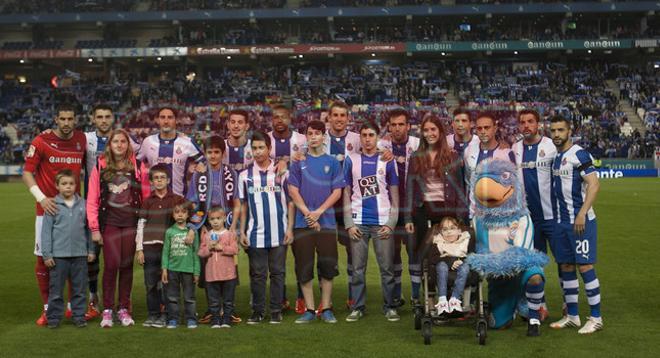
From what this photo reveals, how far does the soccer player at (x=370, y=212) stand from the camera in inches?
329

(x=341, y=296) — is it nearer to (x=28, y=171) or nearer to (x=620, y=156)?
(x=28, y=171)

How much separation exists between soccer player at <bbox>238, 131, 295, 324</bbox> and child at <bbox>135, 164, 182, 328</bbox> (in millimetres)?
764

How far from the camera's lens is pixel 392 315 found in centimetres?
838

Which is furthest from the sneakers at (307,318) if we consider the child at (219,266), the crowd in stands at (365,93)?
the crowd in stands at (365,93)

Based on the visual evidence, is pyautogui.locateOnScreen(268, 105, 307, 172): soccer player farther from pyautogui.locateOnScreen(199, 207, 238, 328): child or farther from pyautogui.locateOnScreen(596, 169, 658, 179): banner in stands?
pyautogui.locateOnScreen(596, 169, 658, 179): banner in stands

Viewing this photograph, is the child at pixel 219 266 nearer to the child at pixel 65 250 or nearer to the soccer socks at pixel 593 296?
the child at pixel 65 250

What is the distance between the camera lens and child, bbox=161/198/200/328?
26.4ft

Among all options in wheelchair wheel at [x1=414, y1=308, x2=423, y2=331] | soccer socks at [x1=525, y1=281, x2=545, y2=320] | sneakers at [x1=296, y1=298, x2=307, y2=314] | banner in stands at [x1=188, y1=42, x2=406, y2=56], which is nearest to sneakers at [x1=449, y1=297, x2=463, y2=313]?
wheelchair wheel at [x1=414, y1=308, x2=423, y2=331]

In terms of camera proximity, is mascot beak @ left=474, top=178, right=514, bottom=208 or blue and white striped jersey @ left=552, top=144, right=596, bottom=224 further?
blue and white striped jersey @ left=552, top=144, right=596, bottom=224

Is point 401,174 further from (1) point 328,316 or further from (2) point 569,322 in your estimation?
(2) point 569,322

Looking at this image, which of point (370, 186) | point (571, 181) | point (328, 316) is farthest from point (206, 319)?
point (571, 181)

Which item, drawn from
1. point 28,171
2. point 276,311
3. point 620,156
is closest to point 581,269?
point 276,311

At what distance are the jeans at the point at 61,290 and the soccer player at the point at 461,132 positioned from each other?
4368 mm

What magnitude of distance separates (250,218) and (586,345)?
3.59 meters
